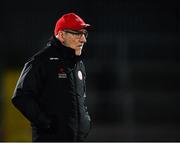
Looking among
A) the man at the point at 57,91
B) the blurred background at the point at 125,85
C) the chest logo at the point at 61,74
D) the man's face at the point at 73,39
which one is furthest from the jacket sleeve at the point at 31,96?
the blurred background at the point at 125,85

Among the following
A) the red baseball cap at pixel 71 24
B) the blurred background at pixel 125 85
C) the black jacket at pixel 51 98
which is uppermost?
the red baseball cap at pixel 71 24

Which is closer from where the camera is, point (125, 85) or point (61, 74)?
point (61, 74)

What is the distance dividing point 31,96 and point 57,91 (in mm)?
209

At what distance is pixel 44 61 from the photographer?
17.4 ft

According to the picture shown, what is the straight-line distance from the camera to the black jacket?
17.0ft

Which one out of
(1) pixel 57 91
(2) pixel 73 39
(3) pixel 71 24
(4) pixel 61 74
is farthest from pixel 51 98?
(3) pixel 71 24

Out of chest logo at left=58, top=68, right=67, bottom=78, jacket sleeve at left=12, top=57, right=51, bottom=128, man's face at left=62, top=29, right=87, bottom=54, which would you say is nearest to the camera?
jacket sleeve at left=12, top=57, right=51, bottom=128

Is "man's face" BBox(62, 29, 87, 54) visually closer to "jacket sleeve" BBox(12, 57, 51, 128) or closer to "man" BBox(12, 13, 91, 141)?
"man" BBox(12, 13, 91, 141)

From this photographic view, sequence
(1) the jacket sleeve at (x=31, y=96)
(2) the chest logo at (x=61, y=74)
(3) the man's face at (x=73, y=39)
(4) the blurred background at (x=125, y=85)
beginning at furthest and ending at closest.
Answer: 1. (4) the blurred background at (x=125, y=85)
2. (3) the man's face at (x=73, y=39)
3. (2) the chest logo at (x=61, y=74)
4. (1) the jacket sleeve at (x=31, y=96)

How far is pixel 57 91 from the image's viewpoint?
5.25m

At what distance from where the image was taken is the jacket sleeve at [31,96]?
5141 mm

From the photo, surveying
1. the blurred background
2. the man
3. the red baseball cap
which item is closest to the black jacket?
the man

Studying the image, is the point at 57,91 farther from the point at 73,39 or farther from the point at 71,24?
the point at 71,24

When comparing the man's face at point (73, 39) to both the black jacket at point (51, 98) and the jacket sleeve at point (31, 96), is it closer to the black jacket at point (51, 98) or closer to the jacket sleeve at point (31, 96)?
the black jacket at point (51, 98)
